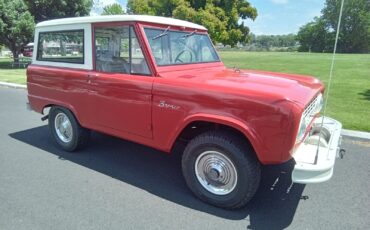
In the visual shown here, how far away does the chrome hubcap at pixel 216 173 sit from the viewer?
11.1 feet

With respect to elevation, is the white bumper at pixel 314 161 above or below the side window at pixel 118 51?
below

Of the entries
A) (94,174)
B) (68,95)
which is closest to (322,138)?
(94,174)

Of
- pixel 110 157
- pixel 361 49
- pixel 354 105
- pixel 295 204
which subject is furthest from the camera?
pixel 361 49

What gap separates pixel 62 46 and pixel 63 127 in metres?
1.24

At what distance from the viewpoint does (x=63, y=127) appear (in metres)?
5.05

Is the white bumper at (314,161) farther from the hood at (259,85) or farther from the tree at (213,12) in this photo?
the tree at (213,12)

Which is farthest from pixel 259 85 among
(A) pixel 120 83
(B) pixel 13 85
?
(B) pixel 13 85

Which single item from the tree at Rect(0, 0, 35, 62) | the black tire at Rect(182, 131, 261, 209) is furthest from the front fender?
the tree at Rect(0, 0, 35, 62)

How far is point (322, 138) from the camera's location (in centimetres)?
372

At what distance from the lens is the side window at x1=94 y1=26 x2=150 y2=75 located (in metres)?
3.81

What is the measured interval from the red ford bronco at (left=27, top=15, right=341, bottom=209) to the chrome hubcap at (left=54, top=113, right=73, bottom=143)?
18mm

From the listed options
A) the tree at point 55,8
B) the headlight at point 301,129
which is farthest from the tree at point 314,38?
the headlight at point 301,129

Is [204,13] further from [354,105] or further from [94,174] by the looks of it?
[94,174]

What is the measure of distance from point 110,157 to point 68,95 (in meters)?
1.09
